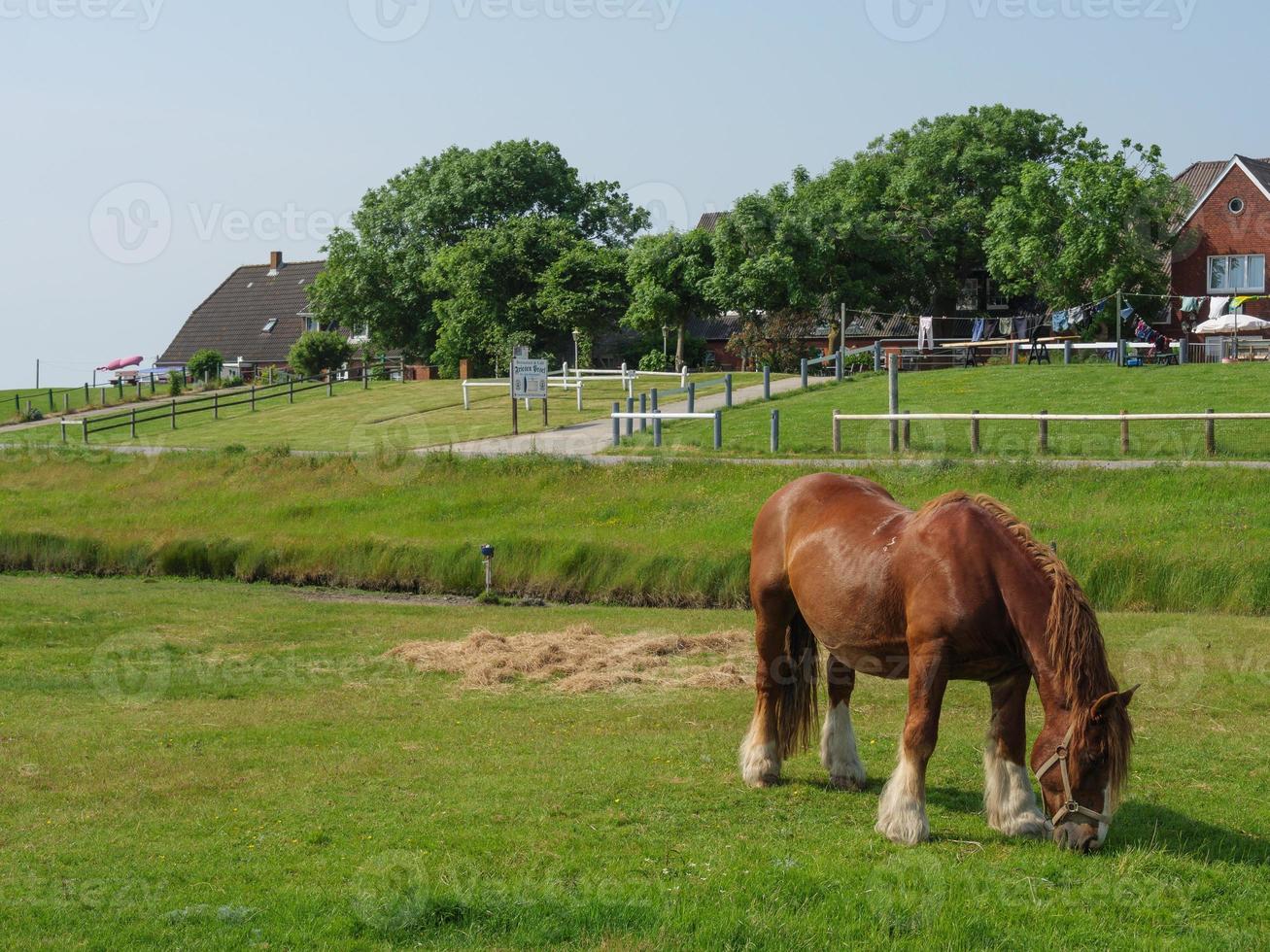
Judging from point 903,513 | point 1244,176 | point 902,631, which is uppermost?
point 1244,176

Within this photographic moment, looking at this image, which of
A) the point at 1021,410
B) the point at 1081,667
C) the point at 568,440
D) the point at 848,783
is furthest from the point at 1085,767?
the point at 568,440

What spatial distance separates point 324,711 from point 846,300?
47.5m

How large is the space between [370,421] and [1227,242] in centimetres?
3787

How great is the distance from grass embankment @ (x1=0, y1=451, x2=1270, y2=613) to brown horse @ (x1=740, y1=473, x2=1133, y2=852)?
1104 centimetres

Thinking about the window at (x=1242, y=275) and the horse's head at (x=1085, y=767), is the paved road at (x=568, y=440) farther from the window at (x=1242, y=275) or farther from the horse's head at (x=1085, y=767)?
the window at (x=1242, y=275)

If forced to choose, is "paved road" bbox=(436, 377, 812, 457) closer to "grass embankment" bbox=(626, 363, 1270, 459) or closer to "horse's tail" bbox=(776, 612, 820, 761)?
"grass embankment" bbox=(626, 363, 1270, 459)

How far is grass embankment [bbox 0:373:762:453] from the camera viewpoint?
40188 millimetres

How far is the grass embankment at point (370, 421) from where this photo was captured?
132 ft

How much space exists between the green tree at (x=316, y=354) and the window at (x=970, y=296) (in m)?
31.1

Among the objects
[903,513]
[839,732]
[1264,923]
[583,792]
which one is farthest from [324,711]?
[1264,923]

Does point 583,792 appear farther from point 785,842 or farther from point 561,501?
point 561,501

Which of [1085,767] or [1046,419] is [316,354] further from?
[1085,767]

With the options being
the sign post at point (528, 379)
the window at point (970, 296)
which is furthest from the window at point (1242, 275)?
the sign post at point (528, 379)

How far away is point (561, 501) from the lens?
1053 inches
